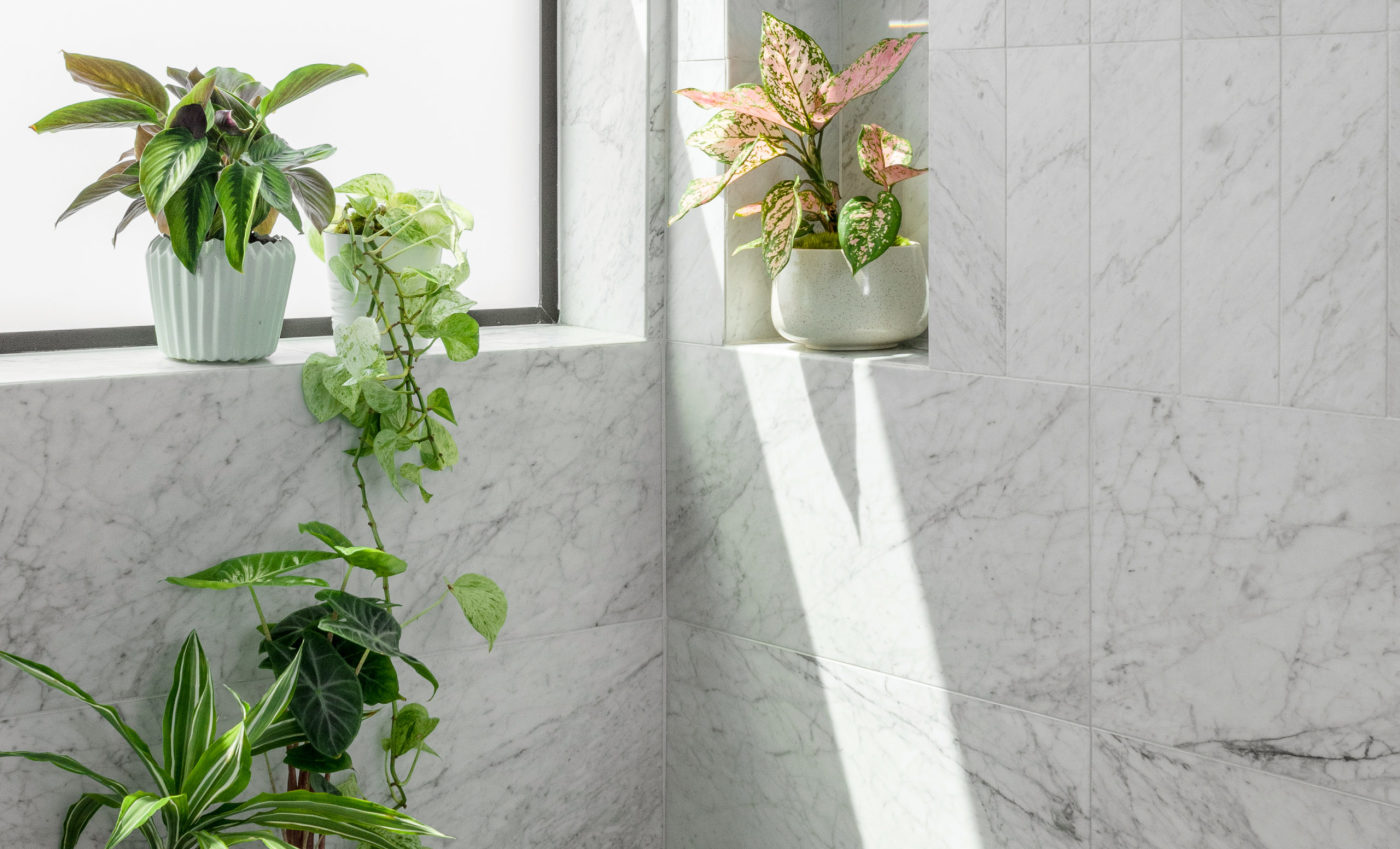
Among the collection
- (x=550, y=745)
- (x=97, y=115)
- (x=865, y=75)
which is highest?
(x=865, y=75)

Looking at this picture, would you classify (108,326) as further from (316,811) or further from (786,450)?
(786,450)

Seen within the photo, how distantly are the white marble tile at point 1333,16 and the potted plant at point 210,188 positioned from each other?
1120 mm

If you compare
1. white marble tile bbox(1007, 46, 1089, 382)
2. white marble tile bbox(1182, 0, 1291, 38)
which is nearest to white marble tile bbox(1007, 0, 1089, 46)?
white marble tile bbox(1007, 46, 1089, 382)

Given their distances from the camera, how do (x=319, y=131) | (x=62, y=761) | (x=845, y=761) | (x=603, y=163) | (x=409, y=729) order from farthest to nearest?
(x=603, y=163), (x=319, y=131), (x=845, y=761), (x=409, y=729), (x=62, y=761)

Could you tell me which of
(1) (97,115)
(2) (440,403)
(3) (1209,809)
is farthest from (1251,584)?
(1) (97,115)

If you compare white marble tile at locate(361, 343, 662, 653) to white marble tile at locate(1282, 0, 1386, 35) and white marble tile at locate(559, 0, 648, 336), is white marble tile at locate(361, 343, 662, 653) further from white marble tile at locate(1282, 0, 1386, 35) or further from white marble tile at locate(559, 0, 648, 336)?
white marble tile at locate(1282, 0, 1386, 35)

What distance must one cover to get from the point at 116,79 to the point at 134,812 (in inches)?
34.6

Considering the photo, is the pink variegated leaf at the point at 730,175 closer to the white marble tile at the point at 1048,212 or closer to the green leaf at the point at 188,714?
the white marble tile at the point at 1048,212

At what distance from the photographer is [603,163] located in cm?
215

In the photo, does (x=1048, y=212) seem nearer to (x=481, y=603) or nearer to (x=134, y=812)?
(x=481, y=603)

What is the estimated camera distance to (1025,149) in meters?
1.65

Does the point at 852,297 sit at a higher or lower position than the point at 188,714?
higher

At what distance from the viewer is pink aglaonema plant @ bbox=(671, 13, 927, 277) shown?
1800 mm

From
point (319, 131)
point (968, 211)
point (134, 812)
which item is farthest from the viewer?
point (319, 131)
